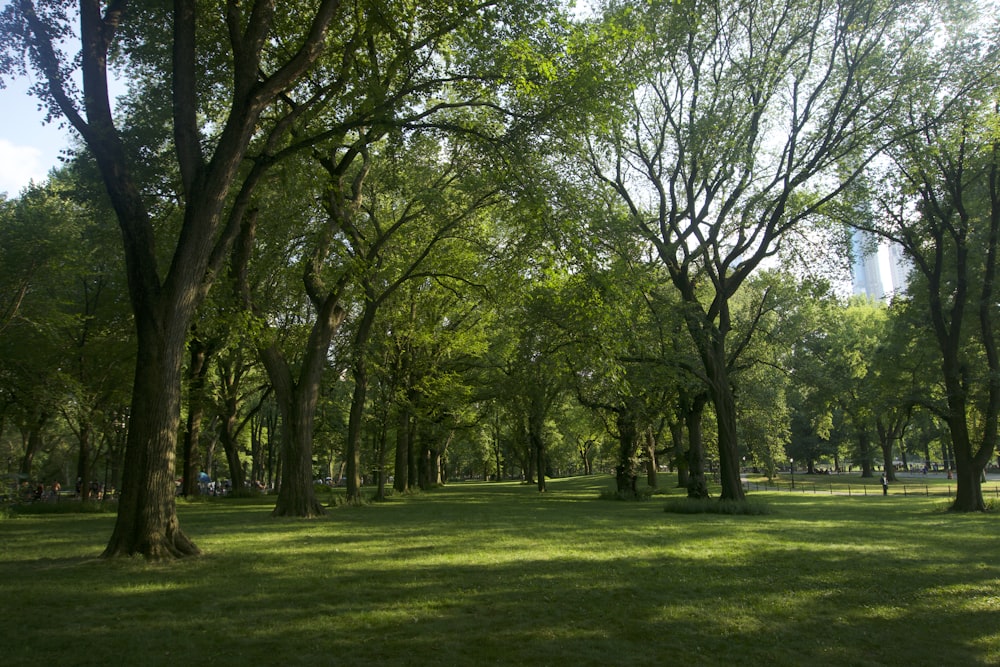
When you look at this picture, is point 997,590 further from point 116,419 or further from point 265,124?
point 116,419

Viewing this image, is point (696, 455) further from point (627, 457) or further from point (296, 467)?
point (296, 467)

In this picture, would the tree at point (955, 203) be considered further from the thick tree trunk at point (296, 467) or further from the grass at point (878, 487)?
the thick tree trunk at point (296, 467)

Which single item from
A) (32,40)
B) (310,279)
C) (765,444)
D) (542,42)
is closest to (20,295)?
(310,279)

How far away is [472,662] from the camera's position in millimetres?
5402

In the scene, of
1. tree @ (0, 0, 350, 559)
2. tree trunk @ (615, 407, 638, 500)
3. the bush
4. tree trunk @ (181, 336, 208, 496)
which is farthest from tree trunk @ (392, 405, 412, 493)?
tree @ (0, 0, 350, 559)

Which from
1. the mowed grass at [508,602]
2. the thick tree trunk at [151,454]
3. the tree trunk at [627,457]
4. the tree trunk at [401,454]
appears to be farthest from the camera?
the tree trunk at [401,454]

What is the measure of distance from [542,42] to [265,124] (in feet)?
26.5

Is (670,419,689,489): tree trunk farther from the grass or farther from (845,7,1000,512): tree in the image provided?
(845,7,1000,512): tree

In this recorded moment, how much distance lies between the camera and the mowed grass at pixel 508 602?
18.8ft

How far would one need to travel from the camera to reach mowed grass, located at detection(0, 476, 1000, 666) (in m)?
5.74

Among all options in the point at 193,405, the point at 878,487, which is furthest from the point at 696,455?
the point at 878,487

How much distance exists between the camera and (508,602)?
7.48 meters

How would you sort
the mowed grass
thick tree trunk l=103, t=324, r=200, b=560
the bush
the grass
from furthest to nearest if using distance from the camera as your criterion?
the grass, the bush, thick tree trunk l=103, t=324, r=200, b=560, the mowed grass


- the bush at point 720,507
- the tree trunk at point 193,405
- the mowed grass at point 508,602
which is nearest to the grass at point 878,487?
the bush at point 720,507
